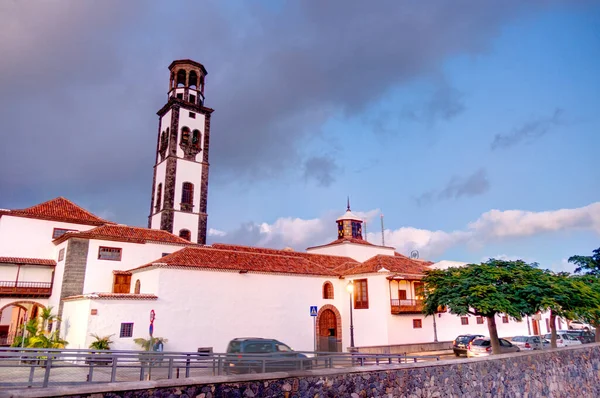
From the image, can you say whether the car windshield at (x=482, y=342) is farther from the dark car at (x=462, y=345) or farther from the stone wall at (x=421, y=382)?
the stone wall at (x=421, y=382)

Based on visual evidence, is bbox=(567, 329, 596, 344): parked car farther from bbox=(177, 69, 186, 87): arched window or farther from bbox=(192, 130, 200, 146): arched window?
bbox=(177, 69, 186, 87): arched window

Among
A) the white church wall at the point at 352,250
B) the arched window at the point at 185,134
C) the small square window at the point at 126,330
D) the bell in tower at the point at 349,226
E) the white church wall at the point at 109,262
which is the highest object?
the arched window at the point at 185,134

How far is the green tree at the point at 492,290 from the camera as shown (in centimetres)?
1962

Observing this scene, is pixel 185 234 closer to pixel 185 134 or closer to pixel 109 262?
pixel 109 262

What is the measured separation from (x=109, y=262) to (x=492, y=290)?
965 inches

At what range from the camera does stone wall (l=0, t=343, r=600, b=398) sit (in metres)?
6.06

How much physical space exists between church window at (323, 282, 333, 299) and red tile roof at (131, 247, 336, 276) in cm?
90

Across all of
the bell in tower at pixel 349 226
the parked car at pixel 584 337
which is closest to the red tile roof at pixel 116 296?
the bell in tower at pixel 349 226

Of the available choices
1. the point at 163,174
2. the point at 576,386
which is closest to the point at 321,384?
the point at 576,386

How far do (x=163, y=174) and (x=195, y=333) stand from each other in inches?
739

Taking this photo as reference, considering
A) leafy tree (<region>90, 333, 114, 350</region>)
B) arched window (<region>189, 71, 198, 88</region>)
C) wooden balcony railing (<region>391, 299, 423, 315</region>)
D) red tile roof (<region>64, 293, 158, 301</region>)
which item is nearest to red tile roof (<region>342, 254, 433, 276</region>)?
wooden balcony railing (<region>391, 299, 423, 315</region>)

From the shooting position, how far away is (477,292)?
772 inches

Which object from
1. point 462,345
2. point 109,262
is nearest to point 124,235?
point 109,262

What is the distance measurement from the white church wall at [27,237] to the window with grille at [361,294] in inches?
915
